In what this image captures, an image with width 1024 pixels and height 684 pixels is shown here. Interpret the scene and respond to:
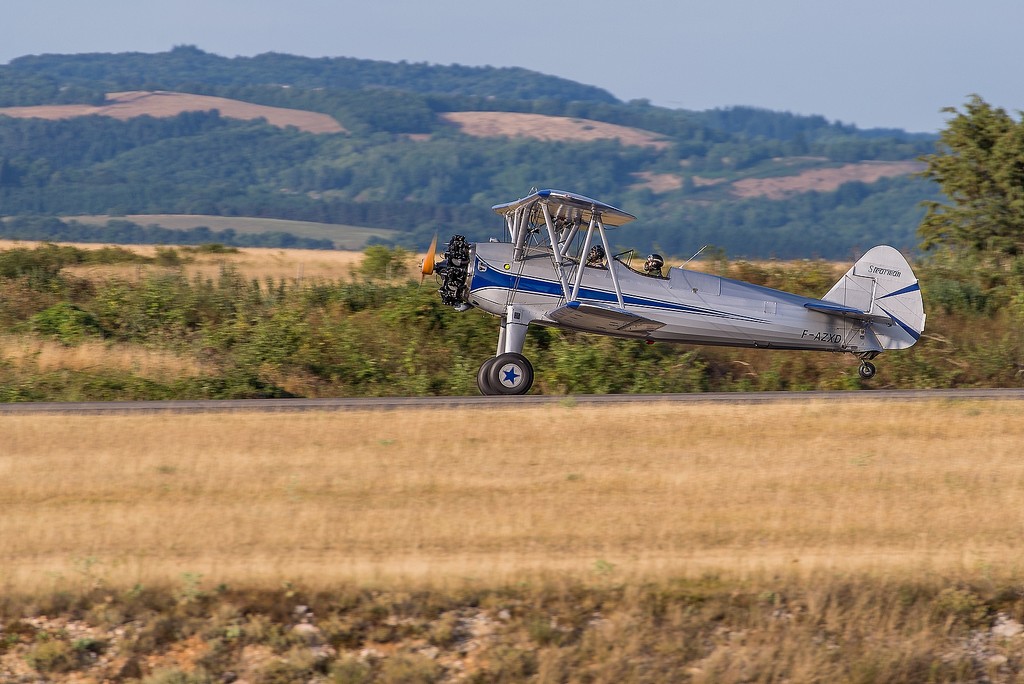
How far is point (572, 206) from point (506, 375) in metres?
2.70

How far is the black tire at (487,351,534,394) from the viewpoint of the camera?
1734cm

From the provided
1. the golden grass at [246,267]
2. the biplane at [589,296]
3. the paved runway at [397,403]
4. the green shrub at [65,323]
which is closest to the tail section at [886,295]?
the biplane at [589,296]

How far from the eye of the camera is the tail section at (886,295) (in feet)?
62.7

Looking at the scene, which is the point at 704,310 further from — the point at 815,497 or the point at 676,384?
the point at 815,497

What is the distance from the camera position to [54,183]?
555 feet

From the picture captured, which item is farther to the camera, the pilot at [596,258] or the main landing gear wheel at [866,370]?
the main landing gear wheel at [866,370]

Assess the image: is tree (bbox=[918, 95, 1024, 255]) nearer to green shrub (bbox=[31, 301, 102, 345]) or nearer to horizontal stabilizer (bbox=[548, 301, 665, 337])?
horizontal stabilizer (bbox=[548, 301, 665, 337])

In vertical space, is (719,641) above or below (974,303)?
below

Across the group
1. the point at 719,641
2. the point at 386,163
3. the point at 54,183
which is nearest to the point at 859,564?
the point at 719,641

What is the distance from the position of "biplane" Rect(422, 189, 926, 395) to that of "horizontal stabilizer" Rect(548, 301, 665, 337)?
15mm

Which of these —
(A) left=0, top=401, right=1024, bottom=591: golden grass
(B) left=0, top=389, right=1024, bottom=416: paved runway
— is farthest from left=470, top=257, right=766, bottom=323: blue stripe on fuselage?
(A) left=0, top=401, right=1024, bottom=591: golden grass

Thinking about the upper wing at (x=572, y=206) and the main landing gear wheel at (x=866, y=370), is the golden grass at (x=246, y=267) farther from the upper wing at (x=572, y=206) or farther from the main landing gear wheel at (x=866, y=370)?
the main landing gear wheel at (x=866, y=370)

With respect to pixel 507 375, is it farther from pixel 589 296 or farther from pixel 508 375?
pixel 589 296

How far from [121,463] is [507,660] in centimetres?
599
